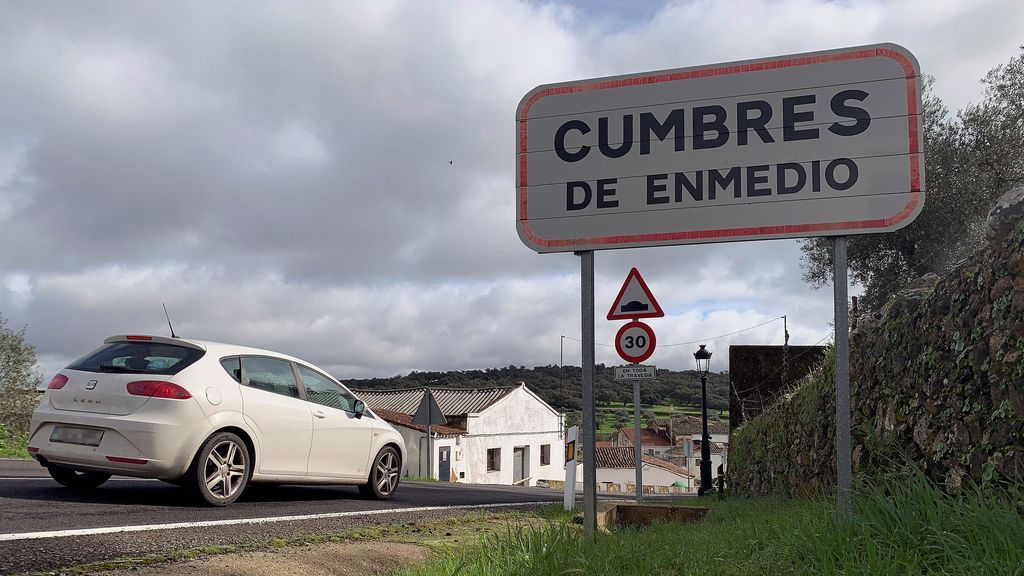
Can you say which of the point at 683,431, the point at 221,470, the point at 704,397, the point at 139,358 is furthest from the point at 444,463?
the point at 683,431

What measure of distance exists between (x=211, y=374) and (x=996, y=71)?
2441 centimetres

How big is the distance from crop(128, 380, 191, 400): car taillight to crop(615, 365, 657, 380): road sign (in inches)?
276

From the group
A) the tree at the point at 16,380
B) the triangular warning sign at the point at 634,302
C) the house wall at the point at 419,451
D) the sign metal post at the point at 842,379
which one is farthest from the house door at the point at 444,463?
the sign metal post at the point at 842,379

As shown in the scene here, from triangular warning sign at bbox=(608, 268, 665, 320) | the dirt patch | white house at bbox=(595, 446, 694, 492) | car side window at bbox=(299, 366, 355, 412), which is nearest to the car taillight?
car side window at bbox=(299, 366, 355, 412)

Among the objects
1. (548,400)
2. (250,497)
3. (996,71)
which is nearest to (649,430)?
(548,400)

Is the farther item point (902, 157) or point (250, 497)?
point (250, 497)

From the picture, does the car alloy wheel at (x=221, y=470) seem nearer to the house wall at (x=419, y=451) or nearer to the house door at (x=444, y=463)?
the house door at (x=444, y=463)

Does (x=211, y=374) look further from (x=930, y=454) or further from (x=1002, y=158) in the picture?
(x=1002, y=158)

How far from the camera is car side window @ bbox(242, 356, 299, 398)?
7.83 m

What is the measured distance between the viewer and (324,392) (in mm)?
8766

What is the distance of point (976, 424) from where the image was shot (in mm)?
4320

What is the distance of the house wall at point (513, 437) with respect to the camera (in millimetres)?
45438

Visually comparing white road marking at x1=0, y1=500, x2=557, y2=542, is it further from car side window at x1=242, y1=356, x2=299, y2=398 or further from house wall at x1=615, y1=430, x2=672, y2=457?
house wall at x1=615, y1=430, x2=672, y2=457

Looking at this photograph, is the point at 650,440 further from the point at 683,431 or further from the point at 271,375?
the point at 271,375
